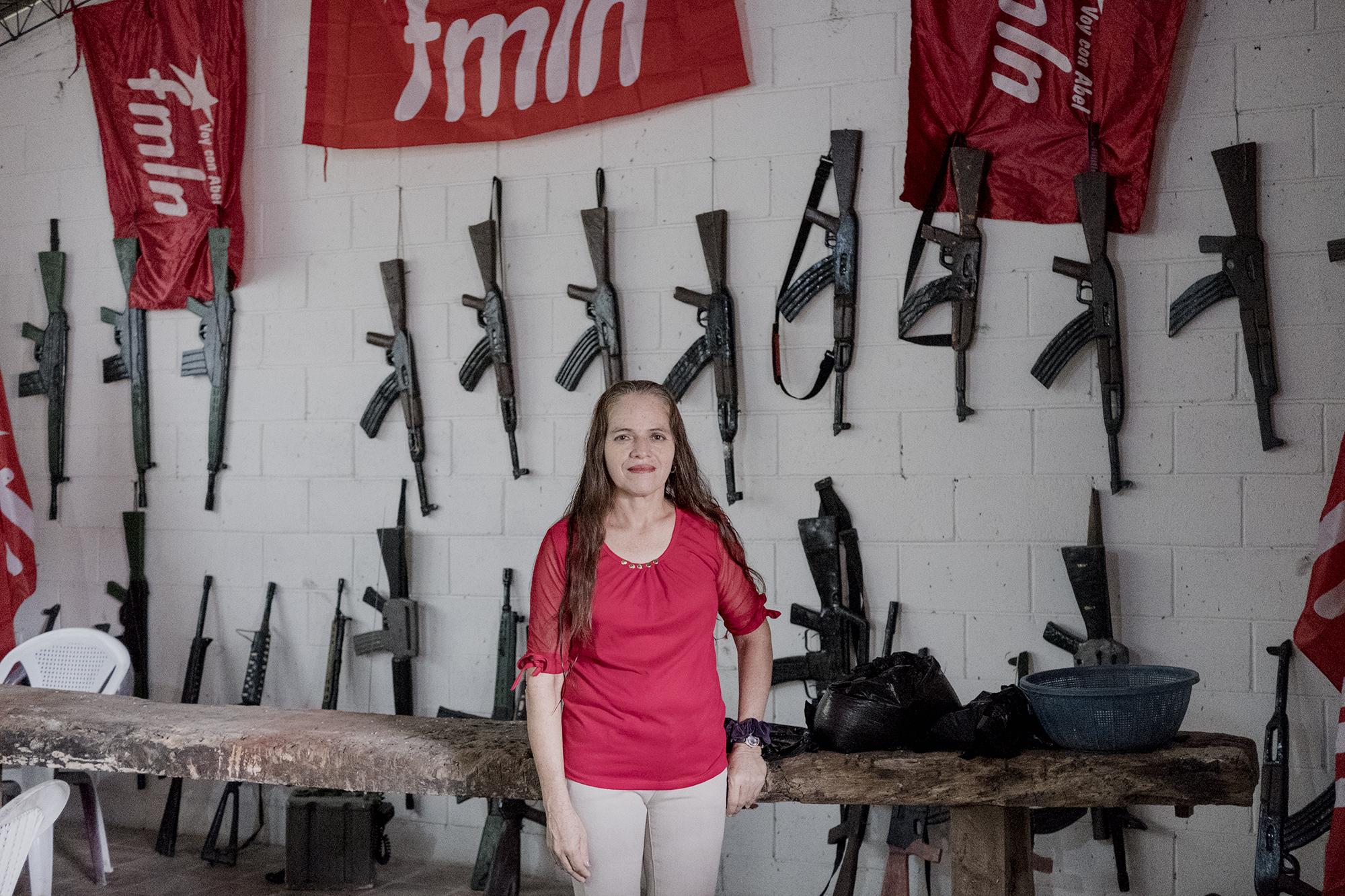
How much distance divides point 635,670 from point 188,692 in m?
2.91

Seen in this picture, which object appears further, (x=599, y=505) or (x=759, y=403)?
(x=759, y=403)

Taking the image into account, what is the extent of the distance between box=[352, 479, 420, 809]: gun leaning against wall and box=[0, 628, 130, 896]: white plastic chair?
805mm

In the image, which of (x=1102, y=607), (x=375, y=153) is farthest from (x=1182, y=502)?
(x=375, y=153)

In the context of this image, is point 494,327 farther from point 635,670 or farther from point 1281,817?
point 1281,817

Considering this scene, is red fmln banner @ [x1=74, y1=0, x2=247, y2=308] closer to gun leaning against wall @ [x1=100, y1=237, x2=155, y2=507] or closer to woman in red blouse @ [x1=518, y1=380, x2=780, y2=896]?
gun leaning against wall @ [x1=100, y1=237, x2=155, y2=507]

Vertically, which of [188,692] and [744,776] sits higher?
[744,776]

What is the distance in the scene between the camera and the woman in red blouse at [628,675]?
1.94 metres

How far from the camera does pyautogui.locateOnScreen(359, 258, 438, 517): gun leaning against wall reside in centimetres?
402

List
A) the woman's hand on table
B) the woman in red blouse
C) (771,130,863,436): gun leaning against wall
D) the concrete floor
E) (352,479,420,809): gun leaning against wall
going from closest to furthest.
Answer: the woman in red blouse
the woman's hand on table
(771,130,863,436): gun leaning against wall
the concrete floor
(352,479,420,809): gun leaning against wall

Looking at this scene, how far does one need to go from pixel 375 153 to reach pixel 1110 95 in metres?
2.49

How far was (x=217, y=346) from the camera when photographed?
14.1 feet

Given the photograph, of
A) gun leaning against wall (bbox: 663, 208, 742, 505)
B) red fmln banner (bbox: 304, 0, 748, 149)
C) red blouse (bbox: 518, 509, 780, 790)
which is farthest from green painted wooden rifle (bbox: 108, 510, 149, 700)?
red blouse (bbox: 518, 509, 780, 790)

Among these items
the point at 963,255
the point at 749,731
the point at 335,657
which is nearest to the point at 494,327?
the point at 335,657

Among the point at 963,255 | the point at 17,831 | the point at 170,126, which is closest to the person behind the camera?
the point at 17,831
